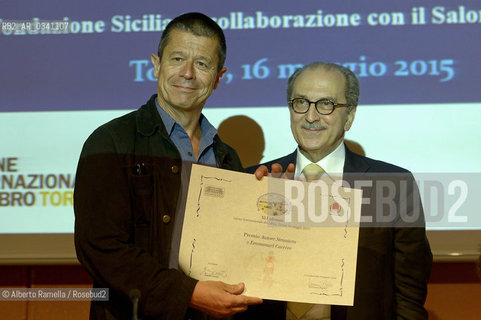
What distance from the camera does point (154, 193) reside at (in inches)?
70.7

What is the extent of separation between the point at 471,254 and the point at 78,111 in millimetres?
2186

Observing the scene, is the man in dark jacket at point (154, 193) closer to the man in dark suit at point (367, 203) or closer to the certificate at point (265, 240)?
the certificate at point (265, 240)

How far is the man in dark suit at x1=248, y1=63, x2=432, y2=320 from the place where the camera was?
1934mm

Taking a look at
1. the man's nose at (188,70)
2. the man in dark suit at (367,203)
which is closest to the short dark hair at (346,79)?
the man in dark suit at (367,203)

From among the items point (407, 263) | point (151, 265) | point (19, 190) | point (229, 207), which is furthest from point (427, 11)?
point (19, 190)

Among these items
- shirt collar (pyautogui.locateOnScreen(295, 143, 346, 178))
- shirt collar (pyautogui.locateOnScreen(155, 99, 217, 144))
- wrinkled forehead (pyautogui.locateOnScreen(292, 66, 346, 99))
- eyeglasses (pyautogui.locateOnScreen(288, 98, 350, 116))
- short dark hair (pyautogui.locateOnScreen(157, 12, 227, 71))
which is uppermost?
short dark hair (pyautogui.locateOnScreen(157, 12, 227, 71))

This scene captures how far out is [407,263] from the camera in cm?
198

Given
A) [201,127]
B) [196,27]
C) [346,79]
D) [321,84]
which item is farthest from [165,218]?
[346,79]

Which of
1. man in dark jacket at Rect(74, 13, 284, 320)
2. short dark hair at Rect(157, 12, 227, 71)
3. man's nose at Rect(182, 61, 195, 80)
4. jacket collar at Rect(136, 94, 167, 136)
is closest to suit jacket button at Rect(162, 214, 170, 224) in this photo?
man in dark jacket at Rect(74, 13, 284, 320)

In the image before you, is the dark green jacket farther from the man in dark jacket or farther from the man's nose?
the man's nose

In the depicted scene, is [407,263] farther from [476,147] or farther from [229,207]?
[476,147]

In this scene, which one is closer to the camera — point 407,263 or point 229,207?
point 229,207

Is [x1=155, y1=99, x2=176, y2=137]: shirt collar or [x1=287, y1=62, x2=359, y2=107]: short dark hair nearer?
[x1=155, y1=99, x2=176, y2=137]: shirt collar

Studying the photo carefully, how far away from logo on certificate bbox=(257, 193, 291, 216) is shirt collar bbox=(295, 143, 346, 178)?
0.35 meters
